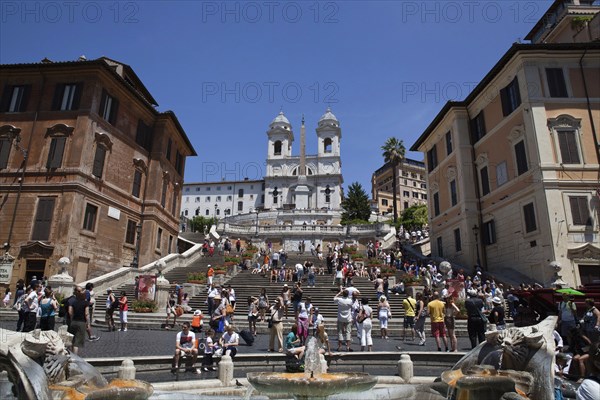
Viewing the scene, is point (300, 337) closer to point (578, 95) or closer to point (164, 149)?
point (578, 95)

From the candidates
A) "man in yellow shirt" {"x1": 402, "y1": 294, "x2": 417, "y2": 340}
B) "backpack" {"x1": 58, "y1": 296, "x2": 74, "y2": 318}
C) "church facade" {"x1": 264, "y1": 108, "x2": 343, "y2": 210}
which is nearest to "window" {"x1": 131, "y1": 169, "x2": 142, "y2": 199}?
"backpack" {"x1": 58, "y1": 296, "x2": 74, "y2": 318}

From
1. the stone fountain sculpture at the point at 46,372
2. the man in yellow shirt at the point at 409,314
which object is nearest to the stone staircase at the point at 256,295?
the man in yellow shirt at the point at 409,314

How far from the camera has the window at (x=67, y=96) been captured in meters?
24.8

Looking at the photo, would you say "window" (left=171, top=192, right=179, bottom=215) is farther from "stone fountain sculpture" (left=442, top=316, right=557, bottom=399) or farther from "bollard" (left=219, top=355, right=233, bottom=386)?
"stone fountain sculpture" (left=442, top=316, right=557, bottom=399)

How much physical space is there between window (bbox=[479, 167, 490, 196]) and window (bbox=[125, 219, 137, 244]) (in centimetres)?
2399

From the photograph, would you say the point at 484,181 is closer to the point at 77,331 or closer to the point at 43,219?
the point at 77,331

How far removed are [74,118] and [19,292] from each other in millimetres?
12237

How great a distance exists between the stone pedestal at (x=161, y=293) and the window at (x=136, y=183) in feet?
38.4

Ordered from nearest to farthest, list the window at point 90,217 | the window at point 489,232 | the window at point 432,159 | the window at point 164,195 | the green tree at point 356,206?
the window at point 90,217 < the window at point 489,232 < the window at point 164,195 < the window at point 432,159 < the green tree at point 356,206

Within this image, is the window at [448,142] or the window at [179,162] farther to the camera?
the window at [179,162]

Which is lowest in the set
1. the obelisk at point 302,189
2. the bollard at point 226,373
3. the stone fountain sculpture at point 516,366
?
the bollard at point 226,373

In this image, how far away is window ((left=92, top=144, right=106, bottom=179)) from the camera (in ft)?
81.6

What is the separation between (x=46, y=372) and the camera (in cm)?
465

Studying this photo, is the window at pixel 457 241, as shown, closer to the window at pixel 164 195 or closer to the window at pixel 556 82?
the window at pixel 556 82
